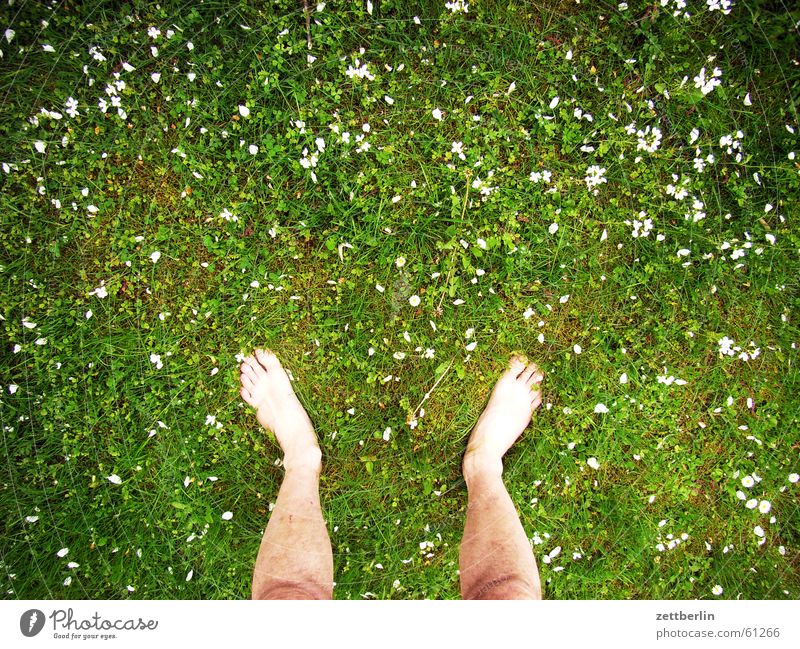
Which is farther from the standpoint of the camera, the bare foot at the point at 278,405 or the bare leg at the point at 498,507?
the bare foot at the point at 278,405

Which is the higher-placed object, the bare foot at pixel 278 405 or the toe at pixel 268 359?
the toe at pixel 268 359

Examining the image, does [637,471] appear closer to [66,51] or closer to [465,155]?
[465,155]

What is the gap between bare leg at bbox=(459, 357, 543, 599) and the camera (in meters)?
1.96

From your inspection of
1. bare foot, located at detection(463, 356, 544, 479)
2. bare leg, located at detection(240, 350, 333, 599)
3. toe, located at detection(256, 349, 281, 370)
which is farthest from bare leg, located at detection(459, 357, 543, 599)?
toe, located at detection(256, 349, 281, 370)

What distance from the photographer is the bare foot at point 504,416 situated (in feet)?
7.29

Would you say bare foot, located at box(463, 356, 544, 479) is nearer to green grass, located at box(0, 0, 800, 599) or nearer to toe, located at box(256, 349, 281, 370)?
green grass, located at box(0, 0, 800, 599)

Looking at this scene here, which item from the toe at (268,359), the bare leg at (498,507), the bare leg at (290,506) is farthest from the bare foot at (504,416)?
the toe at (268,359)

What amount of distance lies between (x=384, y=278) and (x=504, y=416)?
2.98 ft

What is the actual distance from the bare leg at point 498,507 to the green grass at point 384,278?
0.09 meters

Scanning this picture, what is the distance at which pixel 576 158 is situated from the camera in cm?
230

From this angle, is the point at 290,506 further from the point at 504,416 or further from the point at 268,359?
the point at 504,416

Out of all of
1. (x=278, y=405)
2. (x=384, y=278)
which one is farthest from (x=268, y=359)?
(x=384, y=278)

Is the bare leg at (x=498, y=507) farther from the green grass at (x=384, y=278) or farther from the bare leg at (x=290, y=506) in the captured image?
the bare leg at (x=290, y=506)
